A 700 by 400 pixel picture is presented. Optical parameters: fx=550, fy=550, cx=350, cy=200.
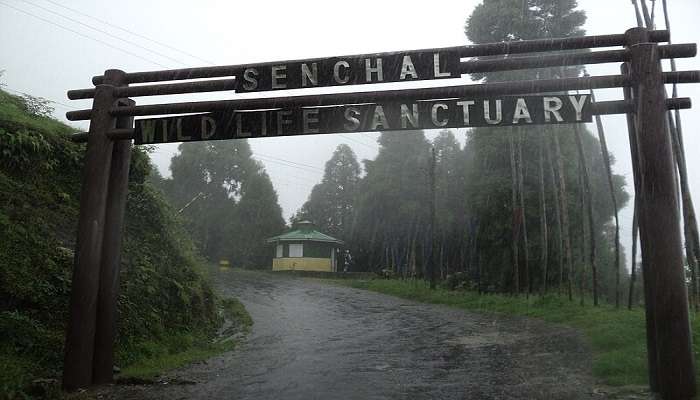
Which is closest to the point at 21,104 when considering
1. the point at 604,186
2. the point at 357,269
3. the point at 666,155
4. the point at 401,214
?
the point at 666,155

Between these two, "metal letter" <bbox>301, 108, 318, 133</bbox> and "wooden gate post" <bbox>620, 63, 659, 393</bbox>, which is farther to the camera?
"metal letter" <bbox>301, 108, 318, 133</bbox>

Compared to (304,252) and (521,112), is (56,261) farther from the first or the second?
(304,252)

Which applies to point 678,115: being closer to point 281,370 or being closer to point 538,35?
point 538,35

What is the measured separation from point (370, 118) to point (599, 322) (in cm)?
913

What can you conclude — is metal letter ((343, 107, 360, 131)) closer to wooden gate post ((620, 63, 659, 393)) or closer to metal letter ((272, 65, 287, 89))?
metal letter ((272, 65, 287, 89))

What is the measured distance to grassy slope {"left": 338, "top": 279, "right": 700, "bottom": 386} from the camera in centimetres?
730

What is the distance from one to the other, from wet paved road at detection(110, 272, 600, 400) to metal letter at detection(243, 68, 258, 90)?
370 centimetres

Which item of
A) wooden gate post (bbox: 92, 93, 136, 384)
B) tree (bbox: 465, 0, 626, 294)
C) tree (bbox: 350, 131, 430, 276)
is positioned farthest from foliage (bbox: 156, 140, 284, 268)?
wooden gate post (bbox: 92, 93, 136, 384)

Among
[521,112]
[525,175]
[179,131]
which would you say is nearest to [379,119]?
[521,112]

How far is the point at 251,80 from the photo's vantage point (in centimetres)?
681

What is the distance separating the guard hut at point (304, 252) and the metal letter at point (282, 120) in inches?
1641

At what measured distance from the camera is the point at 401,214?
141 feet

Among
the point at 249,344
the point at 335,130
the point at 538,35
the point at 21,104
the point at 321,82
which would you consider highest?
the point at 538,35

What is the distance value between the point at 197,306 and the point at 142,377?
5388mm
